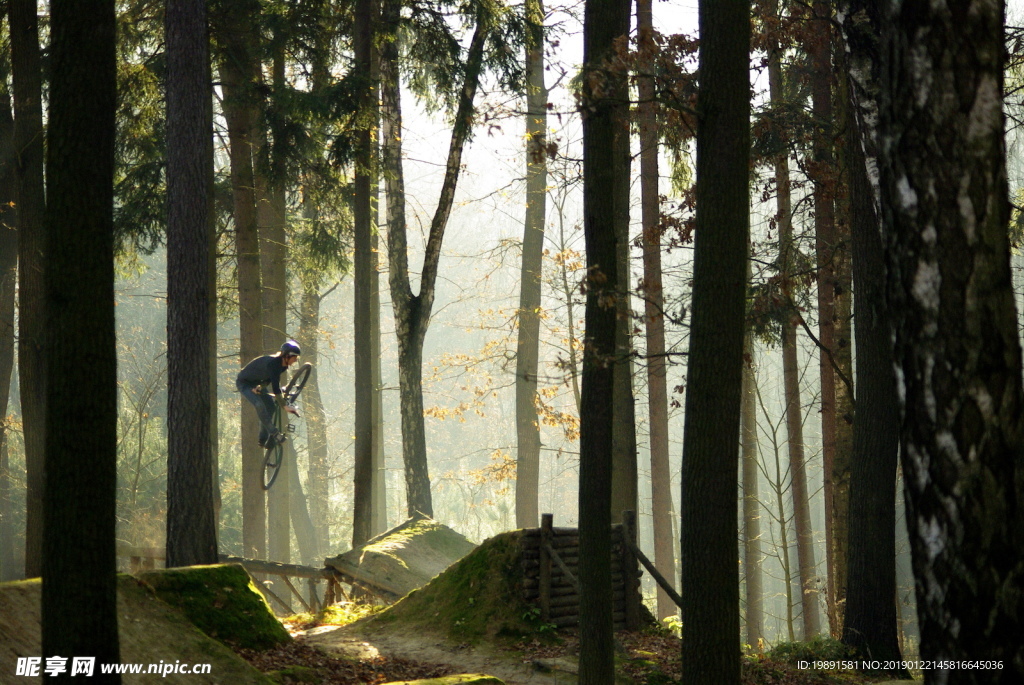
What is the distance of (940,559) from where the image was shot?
10.9 ft

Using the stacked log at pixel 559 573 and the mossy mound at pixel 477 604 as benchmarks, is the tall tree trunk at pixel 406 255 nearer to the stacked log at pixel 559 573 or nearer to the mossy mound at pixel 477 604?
the mossy mound at pixel 477 604

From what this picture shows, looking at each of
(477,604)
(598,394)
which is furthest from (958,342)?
(477,604)

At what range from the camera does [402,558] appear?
1270 centimetres

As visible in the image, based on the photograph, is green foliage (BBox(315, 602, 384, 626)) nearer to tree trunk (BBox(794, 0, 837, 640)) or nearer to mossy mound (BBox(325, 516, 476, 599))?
mossy mound (BBox(325, 516, 476, 599))

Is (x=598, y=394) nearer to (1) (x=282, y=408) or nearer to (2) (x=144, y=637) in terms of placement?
(2) (x=144, y=637)

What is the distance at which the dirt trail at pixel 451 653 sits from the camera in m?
8.48

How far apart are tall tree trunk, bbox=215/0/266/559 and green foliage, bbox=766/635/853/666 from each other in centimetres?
827

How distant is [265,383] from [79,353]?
8502 millimetres

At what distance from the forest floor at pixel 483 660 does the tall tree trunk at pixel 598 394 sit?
1741mm

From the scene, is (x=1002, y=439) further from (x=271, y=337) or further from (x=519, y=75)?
(x=271, y=337)

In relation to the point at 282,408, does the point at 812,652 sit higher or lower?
lower

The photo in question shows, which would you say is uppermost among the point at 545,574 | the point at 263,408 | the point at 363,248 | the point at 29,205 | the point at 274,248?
the point at 274,248

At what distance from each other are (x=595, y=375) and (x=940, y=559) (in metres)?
3.74

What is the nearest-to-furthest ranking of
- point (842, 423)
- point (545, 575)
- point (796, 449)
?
point (545, 575) < point (842, 423) < point (796, 449)
